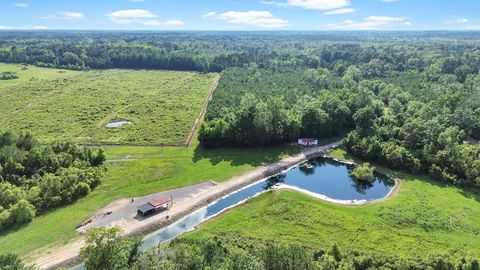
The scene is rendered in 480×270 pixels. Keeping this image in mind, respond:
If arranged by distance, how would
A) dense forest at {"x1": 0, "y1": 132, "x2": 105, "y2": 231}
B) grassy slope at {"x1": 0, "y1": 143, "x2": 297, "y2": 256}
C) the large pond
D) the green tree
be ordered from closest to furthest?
the green tree, grassy slope at {"x1": 0, "y1": 143, "x2": 297, "y2": 256}, dense forest at {"x1": 0, "y1": 132, "x2": 105, "y2": 231}, the large pond

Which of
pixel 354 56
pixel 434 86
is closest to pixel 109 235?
pixel 434 86

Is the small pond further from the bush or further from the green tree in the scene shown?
the bush

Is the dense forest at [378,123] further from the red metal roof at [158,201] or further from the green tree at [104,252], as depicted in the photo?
the green tree at [104,252]

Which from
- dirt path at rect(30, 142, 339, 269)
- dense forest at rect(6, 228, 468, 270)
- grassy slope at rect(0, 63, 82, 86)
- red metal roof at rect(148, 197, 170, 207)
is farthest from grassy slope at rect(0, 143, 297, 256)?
grassy slope at rect(0, 63, 82, 86)

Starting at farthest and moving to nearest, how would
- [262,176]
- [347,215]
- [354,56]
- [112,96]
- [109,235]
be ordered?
[354,56], [112,96], [262,176], [347,215], [109,235]

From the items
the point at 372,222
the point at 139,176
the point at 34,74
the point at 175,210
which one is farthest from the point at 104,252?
the point at 34,74

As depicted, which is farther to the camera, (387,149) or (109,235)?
(387,149)

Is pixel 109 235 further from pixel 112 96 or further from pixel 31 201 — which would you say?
pixel 112 96
